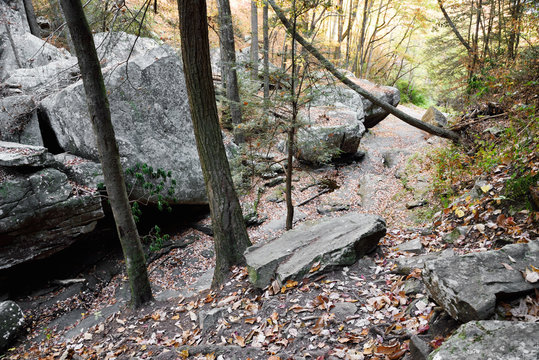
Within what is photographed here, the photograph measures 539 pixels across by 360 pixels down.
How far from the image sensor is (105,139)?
4.58 meters

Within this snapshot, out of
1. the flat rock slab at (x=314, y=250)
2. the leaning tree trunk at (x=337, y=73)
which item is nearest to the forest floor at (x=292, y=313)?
the flat rock slab at (x=314, y=250)

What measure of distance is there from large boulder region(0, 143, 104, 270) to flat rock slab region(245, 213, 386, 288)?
15.4ft

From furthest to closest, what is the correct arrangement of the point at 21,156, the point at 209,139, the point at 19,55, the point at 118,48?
1. the point at 19,55
2. the point at 118,48
3. the point at 21,156
4. the point at 209,139

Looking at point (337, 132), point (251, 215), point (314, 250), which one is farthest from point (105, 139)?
point (337, 132)

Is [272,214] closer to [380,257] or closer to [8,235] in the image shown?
[380,257]

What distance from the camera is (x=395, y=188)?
9562mm

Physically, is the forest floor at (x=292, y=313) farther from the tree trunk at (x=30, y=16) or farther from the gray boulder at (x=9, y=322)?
the tree trunk at (x=30, y=16)

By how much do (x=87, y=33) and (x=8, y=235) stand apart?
4856 mm

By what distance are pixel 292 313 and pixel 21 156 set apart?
6.62m

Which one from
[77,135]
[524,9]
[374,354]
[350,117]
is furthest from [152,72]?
[524,9]

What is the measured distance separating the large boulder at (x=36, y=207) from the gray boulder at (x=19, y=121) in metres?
1.11

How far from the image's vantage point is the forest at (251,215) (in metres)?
2.95

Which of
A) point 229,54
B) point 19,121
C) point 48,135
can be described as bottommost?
point 48,135

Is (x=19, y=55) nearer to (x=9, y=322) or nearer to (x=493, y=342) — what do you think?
(x=9, y=322)
